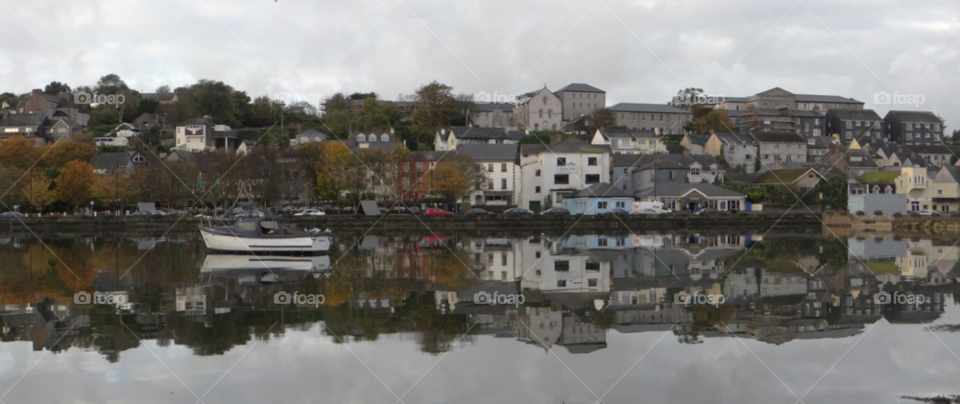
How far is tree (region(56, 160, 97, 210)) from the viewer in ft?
213

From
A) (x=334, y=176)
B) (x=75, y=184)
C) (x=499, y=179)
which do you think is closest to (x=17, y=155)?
(x=75, y=184)

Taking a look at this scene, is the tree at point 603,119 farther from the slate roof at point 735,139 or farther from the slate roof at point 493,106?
the slate roof at point 493,106

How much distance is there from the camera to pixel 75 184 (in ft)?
213

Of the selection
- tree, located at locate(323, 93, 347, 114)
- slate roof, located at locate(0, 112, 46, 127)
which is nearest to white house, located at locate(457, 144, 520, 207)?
tree, located at locate(323, 93, 347, 114)

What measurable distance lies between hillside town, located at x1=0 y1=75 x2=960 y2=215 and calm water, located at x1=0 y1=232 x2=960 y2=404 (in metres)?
36.5

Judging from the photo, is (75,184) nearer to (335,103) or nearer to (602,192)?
(602,192)

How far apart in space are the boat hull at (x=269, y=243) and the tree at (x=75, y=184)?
42.3 meters

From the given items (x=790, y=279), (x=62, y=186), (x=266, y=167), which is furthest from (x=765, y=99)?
(x=790, y=279)

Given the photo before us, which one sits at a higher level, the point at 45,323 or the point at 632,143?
the point at 632,143

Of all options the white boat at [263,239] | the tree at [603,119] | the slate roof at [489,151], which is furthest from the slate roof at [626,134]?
the white boat at [263,239]

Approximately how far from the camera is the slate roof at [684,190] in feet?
220

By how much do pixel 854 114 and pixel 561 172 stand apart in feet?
244

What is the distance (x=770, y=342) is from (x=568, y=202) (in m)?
55.5

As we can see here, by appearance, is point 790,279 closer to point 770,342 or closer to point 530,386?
point 770,342
